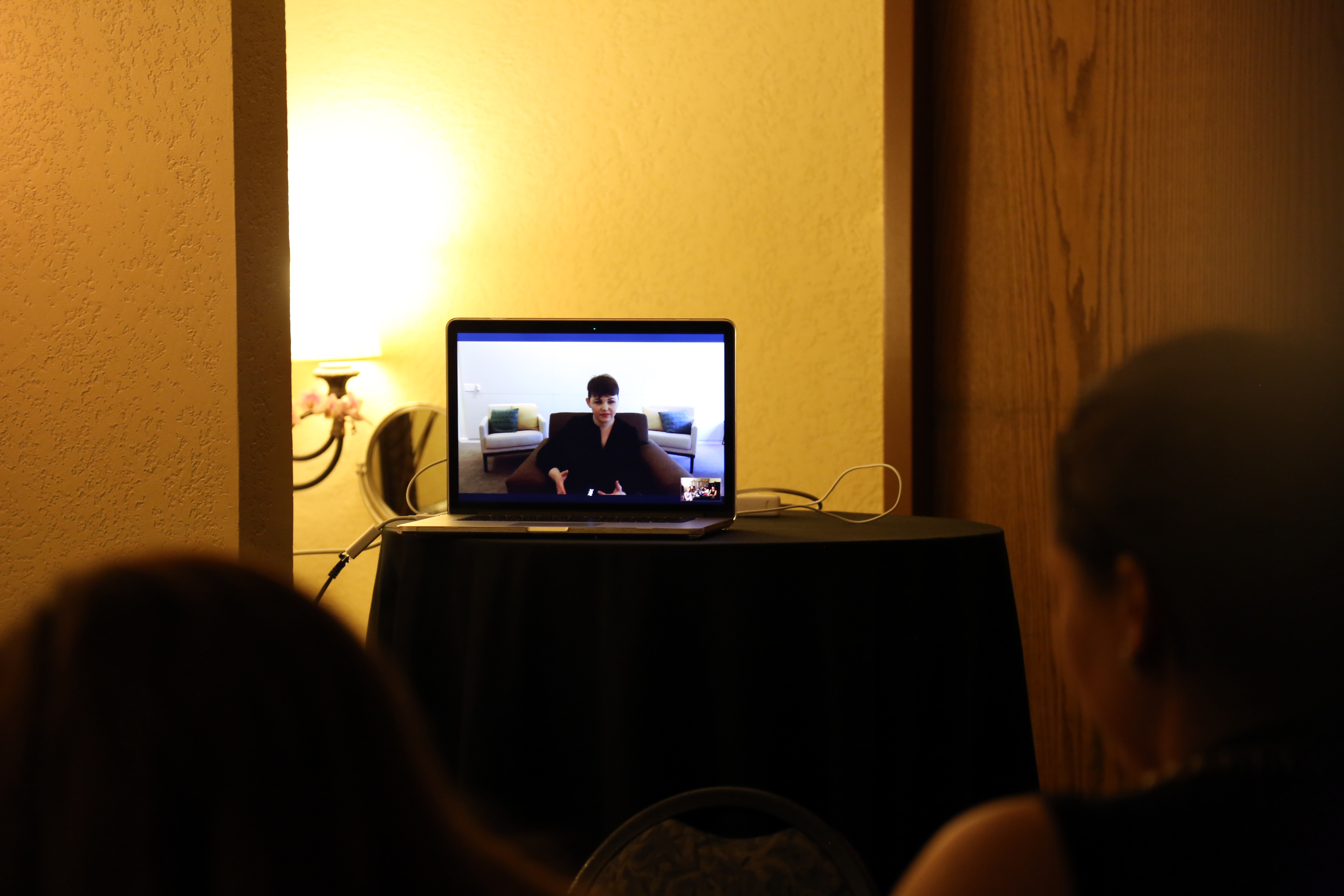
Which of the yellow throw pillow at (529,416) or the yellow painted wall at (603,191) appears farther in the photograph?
the yellow painted wall at (603,191)

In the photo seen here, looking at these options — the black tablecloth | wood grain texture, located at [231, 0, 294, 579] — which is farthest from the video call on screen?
wood grain texture, located at [231, 0, 294, 579]

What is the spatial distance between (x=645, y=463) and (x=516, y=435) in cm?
19

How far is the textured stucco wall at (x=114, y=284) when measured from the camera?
1513 millimetres

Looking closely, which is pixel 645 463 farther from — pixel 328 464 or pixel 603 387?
pixel 328 464

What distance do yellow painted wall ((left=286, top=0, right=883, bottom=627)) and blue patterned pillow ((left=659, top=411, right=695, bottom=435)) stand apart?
1.07 metres

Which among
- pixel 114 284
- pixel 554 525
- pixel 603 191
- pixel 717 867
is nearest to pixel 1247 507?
pixel 717 867

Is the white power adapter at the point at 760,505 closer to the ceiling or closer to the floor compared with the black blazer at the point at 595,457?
closer to the floor

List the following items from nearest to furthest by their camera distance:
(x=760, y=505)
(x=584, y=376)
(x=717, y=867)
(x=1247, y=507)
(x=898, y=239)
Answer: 1. (x=1247, y=507)
2. (x=717, y=867)
3. (x=584, y=376)
4. (x=760, y=505)
5. (x=898, y=239)

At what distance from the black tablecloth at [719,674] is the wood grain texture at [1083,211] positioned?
66 centimetres

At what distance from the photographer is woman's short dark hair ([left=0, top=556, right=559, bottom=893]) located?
1.08 feet

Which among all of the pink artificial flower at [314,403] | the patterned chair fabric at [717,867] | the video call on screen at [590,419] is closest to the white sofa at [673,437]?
the video call on screen at [590,419]

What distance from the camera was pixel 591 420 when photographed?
1464mm

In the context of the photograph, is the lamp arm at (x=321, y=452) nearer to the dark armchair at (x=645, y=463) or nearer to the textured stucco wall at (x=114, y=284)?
the textured stucco wall at (x=114, y=284)

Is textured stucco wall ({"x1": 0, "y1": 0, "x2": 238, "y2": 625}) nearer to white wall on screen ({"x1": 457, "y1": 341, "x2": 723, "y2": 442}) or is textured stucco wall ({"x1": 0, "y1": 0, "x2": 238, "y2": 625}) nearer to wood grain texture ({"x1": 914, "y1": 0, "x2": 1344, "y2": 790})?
white wall on screen ({"x1": 457, "y1": 341, "x2": 723, "y2": 442})
